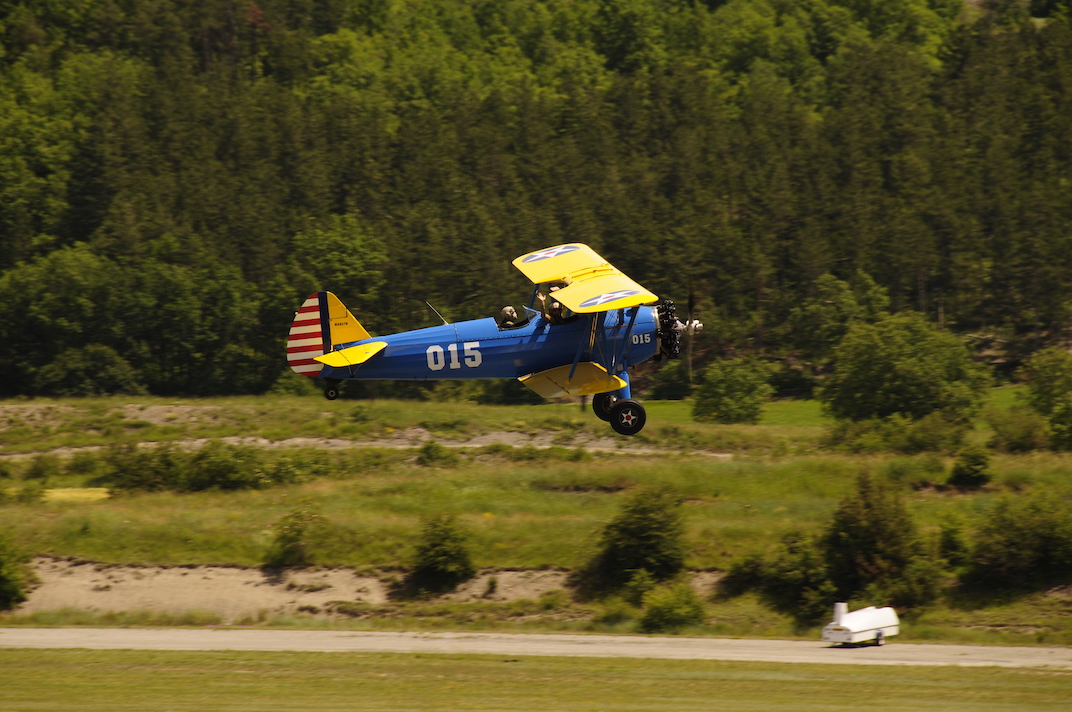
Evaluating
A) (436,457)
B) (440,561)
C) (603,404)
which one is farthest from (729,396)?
(603,404)

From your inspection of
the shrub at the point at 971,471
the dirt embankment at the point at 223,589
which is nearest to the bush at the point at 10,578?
the dirt embankment at the point at 223,589

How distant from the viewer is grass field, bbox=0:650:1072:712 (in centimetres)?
1983

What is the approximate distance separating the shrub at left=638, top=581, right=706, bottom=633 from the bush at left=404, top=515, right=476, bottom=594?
4.93m

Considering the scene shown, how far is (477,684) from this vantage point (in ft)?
71.6

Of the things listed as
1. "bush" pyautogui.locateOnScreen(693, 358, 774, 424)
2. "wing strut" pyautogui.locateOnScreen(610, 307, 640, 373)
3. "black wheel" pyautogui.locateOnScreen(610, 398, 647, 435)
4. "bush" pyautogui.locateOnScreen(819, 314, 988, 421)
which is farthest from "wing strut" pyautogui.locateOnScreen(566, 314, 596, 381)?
"bush" pyautogui.locateOnScreen(693, 358, 774, 424)

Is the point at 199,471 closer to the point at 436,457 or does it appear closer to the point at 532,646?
the point at 436,457

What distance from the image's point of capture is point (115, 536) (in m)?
31.7

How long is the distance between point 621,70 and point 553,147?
35.0m

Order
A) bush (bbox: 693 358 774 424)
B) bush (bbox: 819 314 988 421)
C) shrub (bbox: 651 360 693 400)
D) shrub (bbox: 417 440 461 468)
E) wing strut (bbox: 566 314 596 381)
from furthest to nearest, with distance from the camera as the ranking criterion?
shrub (bbox: 651 360 693 400), bush (bbox: 693 358 774 424), bush (bbox: 819 314 988 421), shrub (bbox: 417 440 461 468), wing strut (bbox: 566 314 596 381)

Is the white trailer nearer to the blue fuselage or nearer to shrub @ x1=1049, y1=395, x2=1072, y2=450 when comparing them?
the blue fuselage

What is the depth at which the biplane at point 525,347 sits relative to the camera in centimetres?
2503

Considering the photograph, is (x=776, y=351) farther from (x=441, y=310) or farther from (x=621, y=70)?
(x=621, y=70)

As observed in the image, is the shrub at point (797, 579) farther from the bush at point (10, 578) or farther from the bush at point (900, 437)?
the bush at point (10, 578)

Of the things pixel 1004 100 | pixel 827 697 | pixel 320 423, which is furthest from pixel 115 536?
pixel 1004 100
